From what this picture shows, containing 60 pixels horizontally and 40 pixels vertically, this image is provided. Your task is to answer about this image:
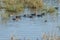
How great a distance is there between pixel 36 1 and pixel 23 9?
0.22 metres

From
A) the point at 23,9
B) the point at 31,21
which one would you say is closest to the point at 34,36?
the point at 31,21

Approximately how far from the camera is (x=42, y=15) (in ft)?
10.6

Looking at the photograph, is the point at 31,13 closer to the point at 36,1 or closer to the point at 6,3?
the point at 36,1

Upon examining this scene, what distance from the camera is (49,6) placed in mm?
3291

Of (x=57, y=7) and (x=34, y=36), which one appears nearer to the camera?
(x=34, y=36)

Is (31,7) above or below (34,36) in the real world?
above

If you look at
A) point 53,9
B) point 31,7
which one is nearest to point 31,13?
point 31,7

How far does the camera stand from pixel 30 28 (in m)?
3.02

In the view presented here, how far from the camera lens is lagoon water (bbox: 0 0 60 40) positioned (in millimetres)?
2893

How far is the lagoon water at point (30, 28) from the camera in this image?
9.49 ft

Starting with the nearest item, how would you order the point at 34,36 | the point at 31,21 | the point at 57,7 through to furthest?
the point at 34,36 → the point at 31,21 → the point at 57,7

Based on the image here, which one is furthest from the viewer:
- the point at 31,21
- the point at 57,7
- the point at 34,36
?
the point at 57,7

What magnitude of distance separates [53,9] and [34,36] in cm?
59

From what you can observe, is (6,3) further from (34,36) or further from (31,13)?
(34,36)
